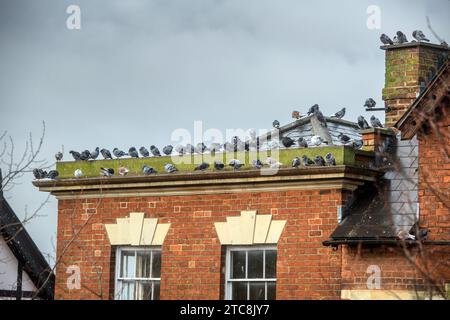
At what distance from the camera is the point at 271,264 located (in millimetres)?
18203

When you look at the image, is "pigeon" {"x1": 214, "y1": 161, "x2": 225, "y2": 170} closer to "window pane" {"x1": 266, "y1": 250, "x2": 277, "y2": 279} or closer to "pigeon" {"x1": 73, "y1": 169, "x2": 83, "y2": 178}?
"window pane" {"x1": 266, "y1": 250, "x2": 277, "y2": 279}

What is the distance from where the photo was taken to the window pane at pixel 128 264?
1948 centimetres

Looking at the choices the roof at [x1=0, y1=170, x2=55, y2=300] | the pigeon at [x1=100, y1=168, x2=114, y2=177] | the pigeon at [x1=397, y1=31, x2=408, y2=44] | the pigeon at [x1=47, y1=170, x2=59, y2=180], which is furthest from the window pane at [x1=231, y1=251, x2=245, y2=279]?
the roof at [x1=0, y1=170, x2=55, y2=300]

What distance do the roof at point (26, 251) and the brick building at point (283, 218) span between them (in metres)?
2.18

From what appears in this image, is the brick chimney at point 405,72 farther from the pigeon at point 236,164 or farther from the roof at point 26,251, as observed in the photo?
the roof at point 26,251

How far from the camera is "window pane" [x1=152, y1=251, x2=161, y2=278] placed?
1925 cm

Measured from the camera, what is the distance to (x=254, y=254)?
18.4 m

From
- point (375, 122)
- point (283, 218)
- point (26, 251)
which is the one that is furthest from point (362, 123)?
point (26, 251)

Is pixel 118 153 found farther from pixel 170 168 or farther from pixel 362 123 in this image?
pixel 362 123

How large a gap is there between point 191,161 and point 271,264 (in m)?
2.05

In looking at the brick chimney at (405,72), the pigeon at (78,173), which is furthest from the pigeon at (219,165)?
the brick chimney at (405,72)

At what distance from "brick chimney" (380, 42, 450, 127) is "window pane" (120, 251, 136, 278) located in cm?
426
